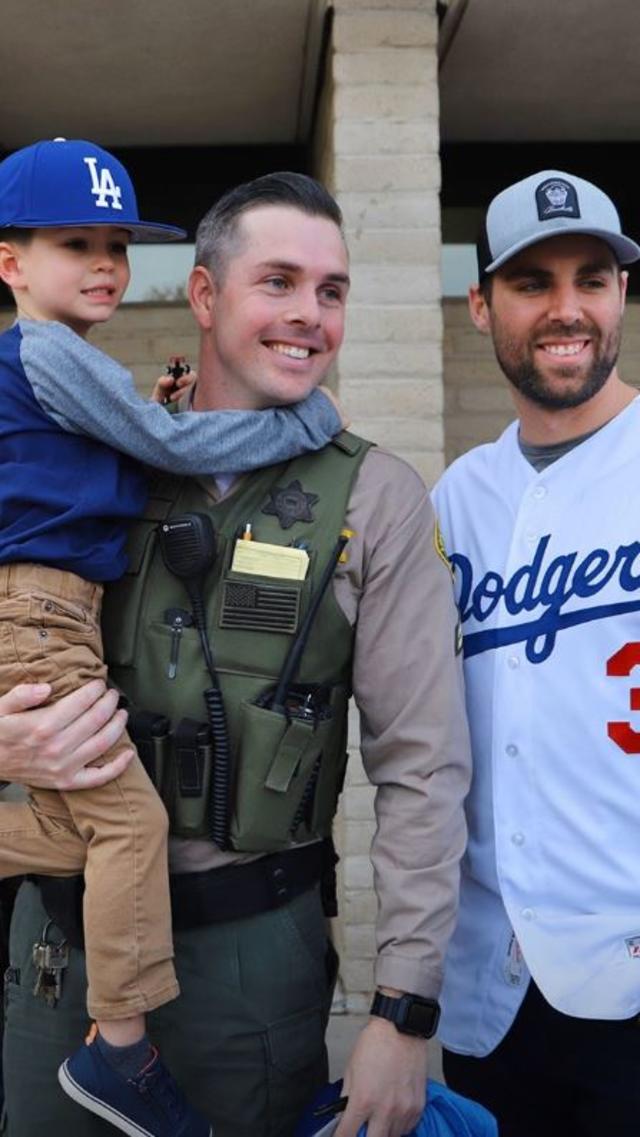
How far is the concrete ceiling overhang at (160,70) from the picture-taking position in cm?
358

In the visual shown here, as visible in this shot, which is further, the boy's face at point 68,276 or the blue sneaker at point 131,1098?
the boy's face at point 68,276

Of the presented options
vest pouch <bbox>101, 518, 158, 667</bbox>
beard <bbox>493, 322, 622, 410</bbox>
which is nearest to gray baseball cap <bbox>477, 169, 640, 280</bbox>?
beard <bbox>493, 322, 622, 410</bbox>

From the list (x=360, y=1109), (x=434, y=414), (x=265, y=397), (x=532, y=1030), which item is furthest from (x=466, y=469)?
(x=434, y=414)

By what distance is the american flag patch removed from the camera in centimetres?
170

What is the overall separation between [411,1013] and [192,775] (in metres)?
0.44

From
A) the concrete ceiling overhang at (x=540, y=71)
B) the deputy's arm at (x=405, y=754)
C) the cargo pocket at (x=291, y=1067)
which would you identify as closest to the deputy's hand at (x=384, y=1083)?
the deputy's arm at (x=405, y=754)

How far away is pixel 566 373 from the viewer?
Answer: 1.88 metres

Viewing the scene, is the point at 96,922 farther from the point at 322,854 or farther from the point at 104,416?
the point at 104,416

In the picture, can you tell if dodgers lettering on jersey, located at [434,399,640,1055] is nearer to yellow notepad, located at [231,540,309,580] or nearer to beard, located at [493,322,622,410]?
beard, located at [493,322,622,410]

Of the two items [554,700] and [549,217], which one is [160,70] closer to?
[549,217]

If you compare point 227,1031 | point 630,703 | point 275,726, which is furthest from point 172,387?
point 227,1031

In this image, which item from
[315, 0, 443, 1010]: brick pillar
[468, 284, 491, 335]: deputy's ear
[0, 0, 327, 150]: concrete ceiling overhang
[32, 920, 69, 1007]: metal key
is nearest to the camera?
[32, 920, 69, 1007]: metal key

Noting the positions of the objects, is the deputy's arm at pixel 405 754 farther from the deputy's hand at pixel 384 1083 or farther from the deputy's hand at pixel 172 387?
the deputy's hand at pixel 172 387

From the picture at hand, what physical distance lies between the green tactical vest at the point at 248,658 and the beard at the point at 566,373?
0.33 metres
